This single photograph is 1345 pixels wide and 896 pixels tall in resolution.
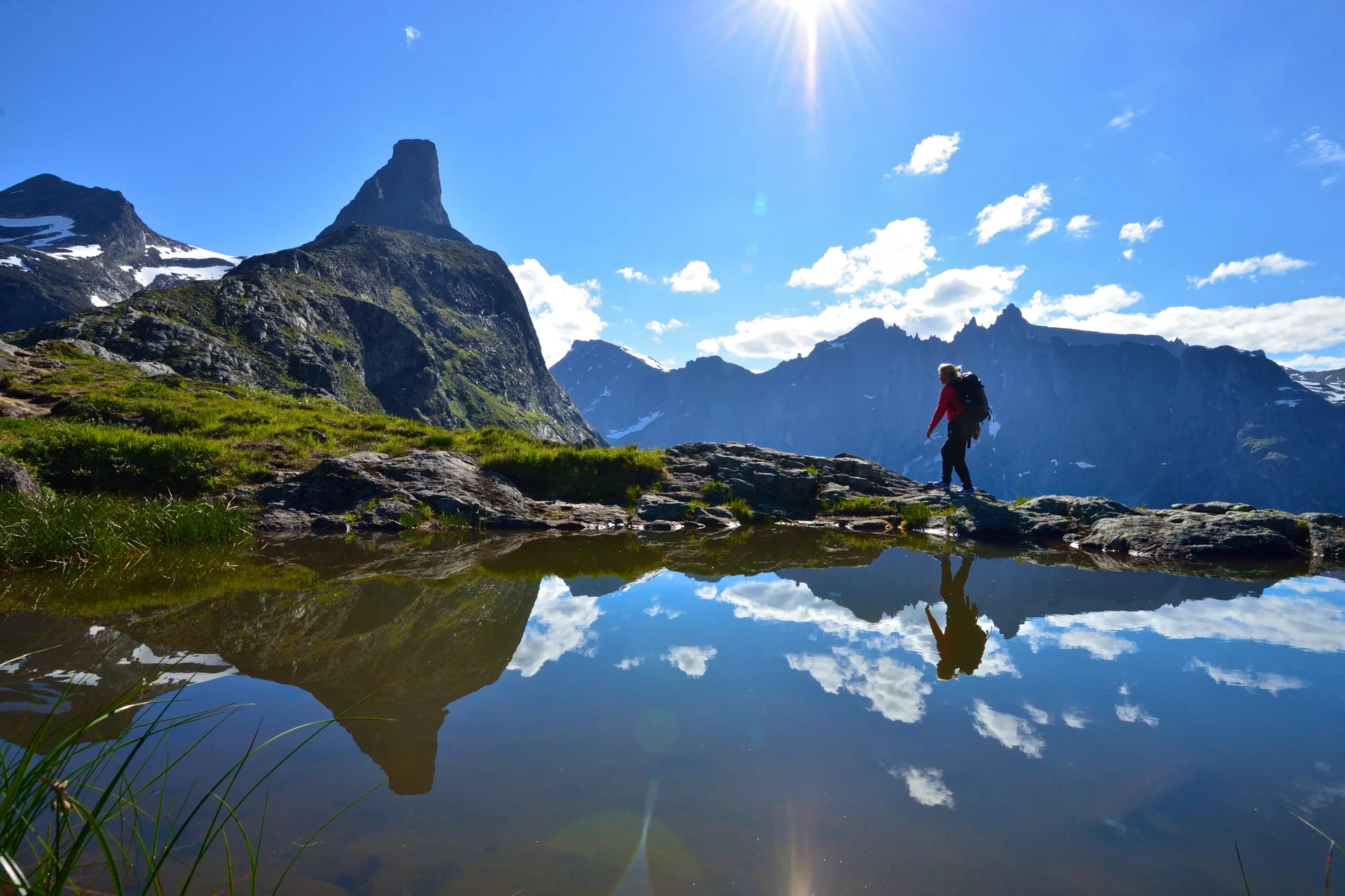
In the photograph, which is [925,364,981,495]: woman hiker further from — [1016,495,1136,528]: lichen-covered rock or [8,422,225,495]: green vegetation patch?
[8,422,225,495]: green vegetation patch

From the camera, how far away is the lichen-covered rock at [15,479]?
30.6 feet

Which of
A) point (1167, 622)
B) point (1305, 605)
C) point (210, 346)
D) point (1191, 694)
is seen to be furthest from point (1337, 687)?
point (210, 346)

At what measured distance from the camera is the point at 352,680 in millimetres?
4254

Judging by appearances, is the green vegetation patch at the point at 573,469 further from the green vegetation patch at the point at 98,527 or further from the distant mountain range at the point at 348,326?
the distant mountain range at the point at 348,326

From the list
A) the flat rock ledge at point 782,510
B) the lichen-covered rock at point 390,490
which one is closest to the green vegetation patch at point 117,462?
the flat rock ledge at point 782,510

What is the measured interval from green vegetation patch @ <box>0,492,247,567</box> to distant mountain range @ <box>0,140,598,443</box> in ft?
175

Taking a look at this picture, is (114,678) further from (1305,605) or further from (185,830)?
(1305,605)

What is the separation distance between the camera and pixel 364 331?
4683 inches

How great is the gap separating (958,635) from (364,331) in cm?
13362

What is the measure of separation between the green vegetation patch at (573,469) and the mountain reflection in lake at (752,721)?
27.7 ft

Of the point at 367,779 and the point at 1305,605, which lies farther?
the point at 1305,605

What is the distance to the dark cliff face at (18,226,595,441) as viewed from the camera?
189ft

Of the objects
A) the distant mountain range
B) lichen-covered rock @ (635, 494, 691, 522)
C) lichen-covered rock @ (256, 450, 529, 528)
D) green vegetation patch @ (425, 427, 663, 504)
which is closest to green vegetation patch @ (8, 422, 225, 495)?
lichen-covered rock @ (256, 450, 529, 528)

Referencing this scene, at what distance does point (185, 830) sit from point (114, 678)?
2341mm
